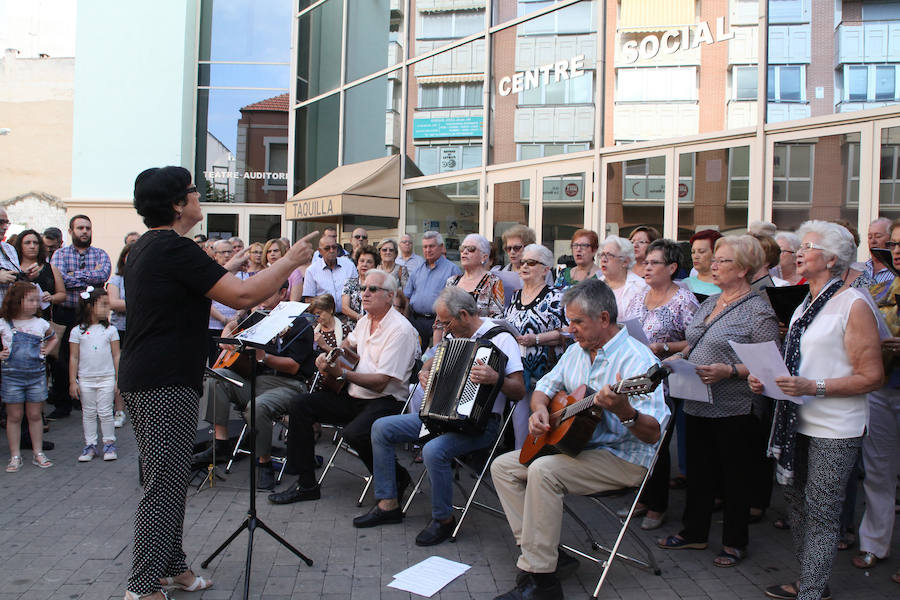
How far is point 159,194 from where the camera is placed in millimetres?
3516

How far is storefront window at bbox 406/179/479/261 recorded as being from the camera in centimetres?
1160

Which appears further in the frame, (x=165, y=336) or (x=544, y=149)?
(x=544, y=149)

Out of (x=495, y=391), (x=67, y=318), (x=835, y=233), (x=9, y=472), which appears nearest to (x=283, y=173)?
(x=67, y=318)

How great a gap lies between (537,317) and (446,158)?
7.37 m

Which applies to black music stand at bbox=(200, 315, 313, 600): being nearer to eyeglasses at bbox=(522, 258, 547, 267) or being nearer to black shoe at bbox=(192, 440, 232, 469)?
black shoe at bbox=(192, 440, 232, 469)

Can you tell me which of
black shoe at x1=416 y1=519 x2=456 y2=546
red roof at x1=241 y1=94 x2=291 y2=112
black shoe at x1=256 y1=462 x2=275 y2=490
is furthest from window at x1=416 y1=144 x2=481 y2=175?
black shoe at x1=416 y1=519 x2=456 y2=546

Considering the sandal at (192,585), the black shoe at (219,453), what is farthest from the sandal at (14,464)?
the sandal at (192,585)

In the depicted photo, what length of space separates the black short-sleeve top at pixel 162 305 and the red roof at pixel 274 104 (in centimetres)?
1587

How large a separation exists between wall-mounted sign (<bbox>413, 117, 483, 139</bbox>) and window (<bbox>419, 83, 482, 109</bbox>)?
0.75ft

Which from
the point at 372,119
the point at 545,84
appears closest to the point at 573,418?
the point at 545,84

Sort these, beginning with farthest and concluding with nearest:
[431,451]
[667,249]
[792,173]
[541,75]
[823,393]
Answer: [541,75] < [792,173] < [667,249] < [431,451] < [823,393]

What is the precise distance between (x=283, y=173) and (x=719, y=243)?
15.5 m

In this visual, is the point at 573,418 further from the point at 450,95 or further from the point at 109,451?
the point at 450,95

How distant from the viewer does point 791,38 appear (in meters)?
7.62
